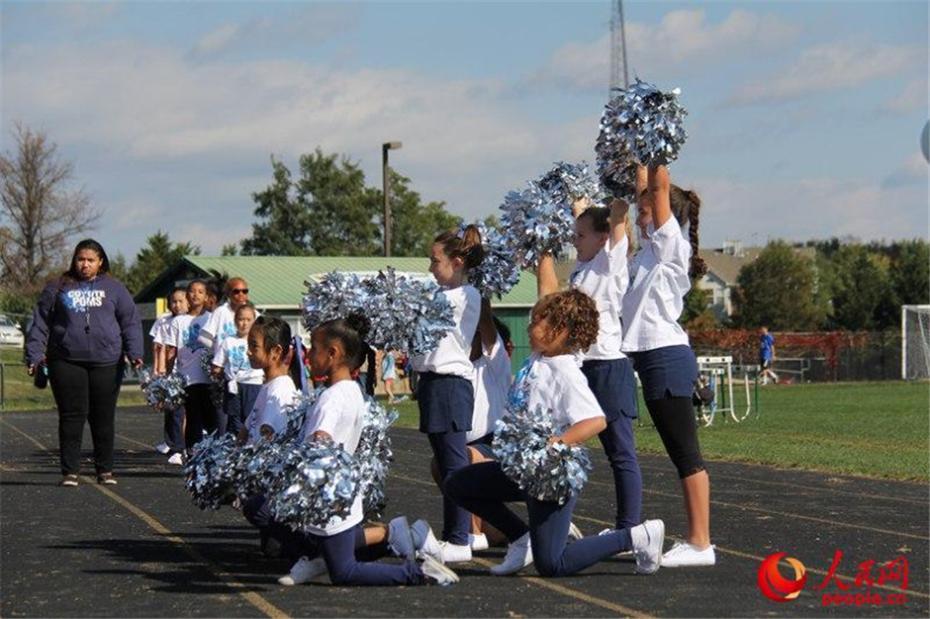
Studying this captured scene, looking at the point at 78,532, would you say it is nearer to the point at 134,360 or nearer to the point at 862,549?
the point at 134,360

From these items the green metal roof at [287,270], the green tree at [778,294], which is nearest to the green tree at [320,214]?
the green tree at [778,294]

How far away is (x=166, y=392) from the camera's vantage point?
16.0 m

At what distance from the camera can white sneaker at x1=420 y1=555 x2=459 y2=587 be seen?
7.61m

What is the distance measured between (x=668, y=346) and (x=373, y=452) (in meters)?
1.62

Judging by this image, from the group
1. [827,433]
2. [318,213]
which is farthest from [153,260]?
[827,433]

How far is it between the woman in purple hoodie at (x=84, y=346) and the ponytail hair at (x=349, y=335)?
5828 millimetres

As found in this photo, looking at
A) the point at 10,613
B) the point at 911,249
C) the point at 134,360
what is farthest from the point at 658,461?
the point at 911,249

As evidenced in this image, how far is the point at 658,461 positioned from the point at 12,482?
21.1 ft

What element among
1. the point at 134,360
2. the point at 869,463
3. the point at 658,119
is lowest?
the point at 869,463

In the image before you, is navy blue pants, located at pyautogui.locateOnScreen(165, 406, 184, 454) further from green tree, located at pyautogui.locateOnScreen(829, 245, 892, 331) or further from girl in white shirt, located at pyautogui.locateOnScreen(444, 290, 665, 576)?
green tree, located at pyautogui.locateOnScreen(829, 245, 892, 331)

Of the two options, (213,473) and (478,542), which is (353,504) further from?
(478,542)

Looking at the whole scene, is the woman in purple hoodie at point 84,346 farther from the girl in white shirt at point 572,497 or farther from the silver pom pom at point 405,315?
the girl in white shirt at point 572,497

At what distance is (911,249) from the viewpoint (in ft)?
301

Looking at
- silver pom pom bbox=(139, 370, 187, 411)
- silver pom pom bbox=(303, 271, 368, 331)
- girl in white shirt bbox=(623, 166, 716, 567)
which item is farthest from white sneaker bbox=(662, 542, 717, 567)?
silver pom pom bbox=(139, 370, 187, 411)
